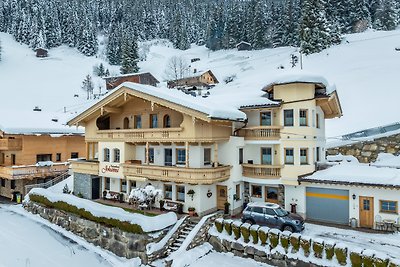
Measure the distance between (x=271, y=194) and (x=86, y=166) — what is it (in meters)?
18.7

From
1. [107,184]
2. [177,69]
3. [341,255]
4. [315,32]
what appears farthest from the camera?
[177,69]

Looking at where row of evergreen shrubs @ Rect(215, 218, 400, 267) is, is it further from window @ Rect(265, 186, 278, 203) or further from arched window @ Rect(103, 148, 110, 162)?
arched window @ Rect(103, 148, 110, 162)

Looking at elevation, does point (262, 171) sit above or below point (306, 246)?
above

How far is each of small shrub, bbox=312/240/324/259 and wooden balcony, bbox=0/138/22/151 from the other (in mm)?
34088

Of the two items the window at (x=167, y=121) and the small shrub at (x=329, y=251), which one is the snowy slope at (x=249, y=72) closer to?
the window at (x=167, y=121)

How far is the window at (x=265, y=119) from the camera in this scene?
88.2 feet

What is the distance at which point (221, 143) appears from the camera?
27.2 m

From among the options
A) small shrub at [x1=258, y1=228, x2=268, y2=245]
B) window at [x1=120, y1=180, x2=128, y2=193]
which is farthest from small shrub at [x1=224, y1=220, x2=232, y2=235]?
window at [x1=120, y1=180, x2=128, y2=193]

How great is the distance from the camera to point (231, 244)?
799 inches

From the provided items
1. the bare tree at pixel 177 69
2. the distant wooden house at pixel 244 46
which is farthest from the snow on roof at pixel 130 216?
the distant wooden house at pixel 244 46

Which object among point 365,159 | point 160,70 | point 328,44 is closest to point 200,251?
point 365,159

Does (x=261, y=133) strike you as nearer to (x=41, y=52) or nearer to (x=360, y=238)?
(x=360, y=238)

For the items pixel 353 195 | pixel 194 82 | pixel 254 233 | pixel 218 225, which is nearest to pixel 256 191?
pixel 218 225

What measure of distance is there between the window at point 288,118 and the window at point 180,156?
8.90 metres
